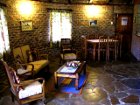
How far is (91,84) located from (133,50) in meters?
4.12

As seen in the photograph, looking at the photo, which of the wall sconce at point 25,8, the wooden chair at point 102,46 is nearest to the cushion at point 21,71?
the wall sconce at point 25,8

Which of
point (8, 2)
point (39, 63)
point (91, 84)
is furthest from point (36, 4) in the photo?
point (91, 84)

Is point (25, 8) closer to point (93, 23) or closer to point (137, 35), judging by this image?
point (93, 23)

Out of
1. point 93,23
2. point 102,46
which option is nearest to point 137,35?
point 102,46

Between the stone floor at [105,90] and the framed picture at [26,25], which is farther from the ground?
→ the framed picture at [26,25]

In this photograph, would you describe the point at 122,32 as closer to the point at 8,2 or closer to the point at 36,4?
the point at 36,4

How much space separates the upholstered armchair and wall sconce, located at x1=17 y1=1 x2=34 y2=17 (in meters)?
1.36

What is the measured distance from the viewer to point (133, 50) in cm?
799

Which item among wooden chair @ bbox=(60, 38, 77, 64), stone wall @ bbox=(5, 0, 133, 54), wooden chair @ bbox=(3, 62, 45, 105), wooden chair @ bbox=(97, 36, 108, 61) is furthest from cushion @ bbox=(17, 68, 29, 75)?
wooden chair @ bbox=(97, 36, 108, 61)

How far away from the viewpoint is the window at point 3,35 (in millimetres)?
5152

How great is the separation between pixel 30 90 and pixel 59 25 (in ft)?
15.2

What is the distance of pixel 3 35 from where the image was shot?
5.26m

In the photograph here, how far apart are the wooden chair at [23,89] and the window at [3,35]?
6.48ft

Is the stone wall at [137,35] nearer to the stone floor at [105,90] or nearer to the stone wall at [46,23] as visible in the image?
the stone wall at [46,23]
